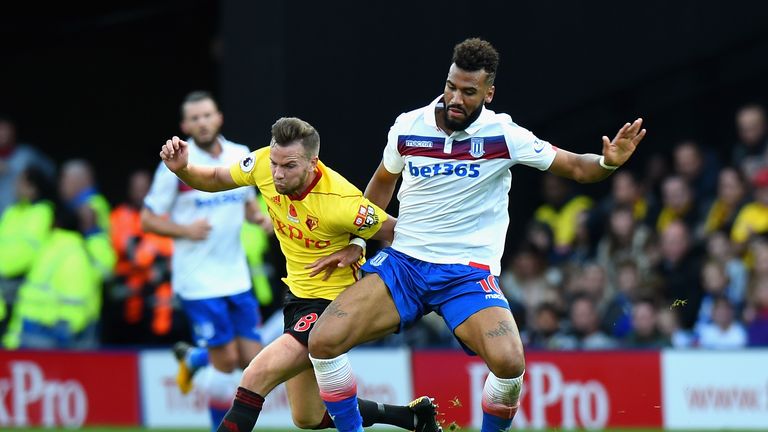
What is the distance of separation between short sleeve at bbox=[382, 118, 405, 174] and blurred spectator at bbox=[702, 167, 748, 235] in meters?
5.48

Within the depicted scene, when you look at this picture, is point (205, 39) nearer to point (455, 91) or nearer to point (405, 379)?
point (405, 379)

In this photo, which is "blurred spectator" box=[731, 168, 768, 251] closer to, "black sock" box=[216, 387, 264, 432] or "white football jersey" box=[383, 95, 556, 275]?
"white football jersey" box=[383, 95, 556, 275]

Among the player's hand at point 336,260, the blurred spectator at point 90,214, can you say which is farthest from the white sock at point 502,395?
the blurred spectator at point 90,214

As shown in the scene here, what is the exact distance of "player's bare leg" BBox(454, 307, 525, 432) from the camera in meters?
7.59

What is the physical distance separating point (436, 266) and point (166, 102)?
37.2 feet

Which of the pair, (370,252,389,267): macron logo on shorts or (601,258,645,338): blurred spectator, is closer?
(370,252,389,267): macron logo on shorts

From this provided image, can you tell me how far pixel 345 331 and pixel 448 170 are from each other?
102cm

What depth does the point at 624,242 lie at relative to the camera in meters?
13.2

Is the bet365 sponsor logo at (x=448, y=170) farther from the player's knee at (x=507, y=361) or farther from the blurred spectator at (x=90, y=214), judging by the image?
the blurred spectator at (x=90, y=214)

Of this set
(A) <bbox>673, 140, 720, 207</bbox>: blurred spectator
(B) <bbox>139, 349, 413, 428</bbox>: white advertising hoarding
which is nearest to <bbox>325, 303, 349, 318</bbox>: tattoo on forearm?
(B) <bbox>139, 349, 413, 428</bbox>: white advertising hoarding

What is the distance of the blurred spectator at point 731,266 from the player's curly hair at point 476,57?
17.9ft

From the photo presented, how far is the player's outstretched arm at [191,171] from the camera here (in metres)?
8.01

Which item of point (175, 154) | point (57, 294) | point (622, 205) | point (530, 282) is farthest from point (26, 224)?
point (175, 154)

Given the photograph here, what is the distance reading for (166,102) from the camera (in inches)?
736
